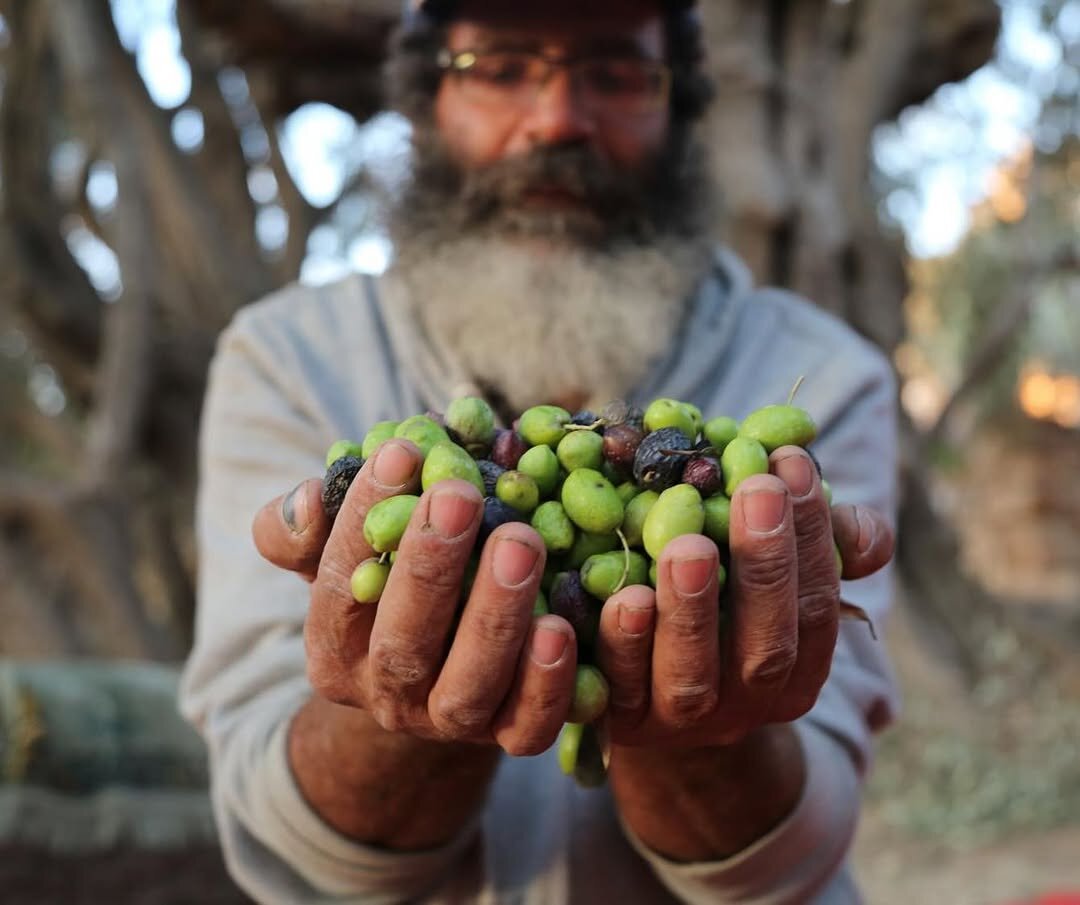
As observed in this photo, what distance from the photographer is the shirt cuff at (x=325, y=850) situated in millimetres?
1738

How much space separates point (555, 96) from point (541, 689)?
1375 mm

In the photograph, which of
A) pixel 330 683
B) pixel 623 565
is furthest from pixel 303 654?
pixel 623 565

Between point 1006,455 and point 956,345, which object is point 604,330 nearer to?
point 956,345

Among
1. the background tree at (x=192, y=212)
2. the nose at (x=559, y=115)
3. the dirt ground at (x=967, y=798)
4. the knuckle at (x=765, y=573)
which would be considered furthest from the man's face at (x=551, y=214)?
the dirt ground at (x=967, y=798)

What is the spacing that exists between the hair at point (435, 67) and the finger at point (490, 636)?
160 cm

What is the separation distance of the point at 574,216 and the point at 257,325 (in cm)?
69

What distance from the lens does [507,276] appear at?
231 centimetres

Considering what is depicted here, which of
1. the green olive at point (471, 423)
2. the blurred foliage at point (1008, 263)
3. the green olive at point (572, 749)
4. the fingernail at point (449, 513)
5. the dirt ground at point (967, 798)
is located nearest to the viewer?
the fingernail at point (449, 513)

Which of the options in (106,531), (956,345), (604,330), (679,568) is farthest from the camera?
(956,345)

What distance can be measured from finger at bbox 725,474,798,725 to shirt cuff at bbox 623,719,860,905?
0.47 meters

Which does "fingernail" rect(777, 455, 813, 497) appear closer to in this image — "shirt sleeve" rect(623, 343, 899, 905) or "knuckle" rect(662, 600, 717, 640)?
"knuckle" rect(662, 600, 717, 640)

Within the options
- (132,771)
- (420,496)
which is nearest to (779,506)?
(420,496)

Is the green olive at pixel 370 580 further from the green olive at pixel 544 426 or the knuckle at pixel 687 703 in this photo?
the knuckle at pixel 687 703

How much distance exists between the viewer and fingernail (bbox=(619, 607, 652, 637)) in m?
1.23
